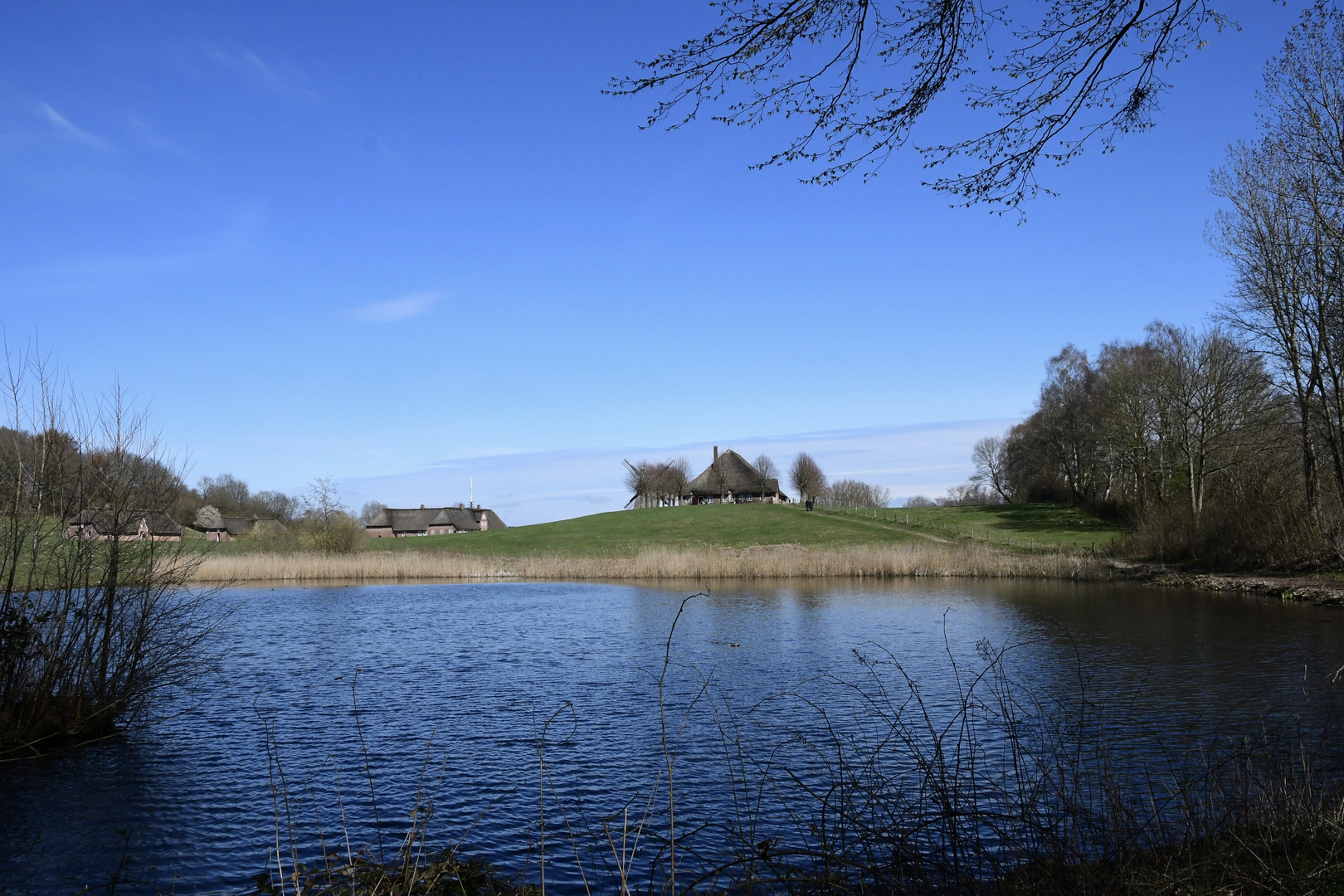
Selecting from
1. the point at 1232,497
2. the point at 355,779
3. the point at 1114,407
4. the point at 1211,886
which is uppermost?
the point at 1114,407

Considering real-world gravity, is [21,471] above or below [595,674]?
above

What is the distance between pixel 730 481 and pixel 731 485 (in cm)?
41

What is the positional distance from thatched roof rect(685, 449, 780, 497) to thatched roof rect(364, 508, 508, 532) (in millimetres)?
22372

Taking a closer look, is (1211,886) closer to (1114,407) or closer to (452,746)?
(452,746)

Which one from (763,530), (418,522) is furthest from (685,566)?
(418,522)

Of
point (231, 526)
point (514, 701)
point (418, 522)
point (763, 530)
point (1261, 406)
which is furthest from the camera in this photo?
point (418, 522)

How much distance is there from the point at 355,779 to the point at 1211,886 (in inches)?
305

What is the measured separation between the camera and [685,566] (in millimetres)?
36344

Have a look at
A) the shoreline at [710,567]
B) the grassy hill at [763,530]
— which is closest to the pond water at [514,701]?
the shoreline at [710,567]

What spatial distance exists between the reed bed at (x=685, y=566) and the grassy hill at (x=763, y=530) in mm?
4866

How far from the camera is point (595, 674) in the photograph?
1473cm

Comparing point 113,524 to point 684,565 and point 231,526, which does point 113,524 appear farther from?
point 231,526

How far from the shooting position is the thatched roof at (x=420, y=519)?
90500mm

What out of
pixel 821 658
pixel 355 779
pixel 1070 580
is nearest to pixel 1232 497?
pixel 1070 580
